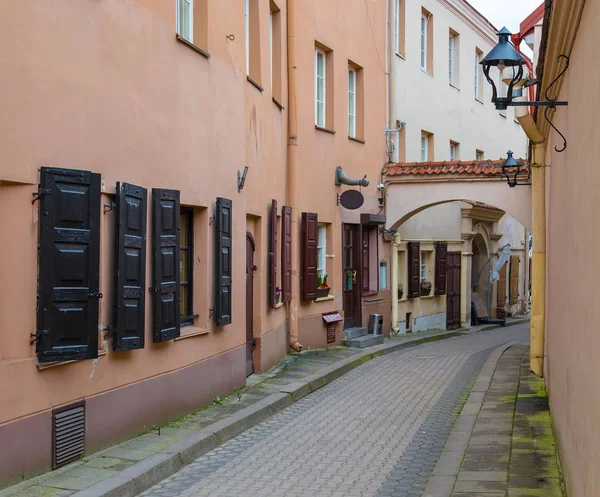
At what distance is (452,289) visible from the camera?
25.9m

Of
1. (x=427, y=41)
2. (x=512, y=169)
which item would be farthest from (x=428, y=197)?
(x=427, y=41)

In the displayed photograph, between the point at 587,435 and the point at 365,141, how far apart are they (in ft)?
47.9

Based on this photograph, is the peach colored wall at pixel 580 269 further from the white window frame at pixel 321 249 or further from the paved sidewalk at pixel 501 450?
the white window frame at pixel 321 249

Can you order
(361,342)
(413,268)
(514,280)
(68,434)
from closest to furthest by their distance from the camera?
(68,434) → (361,342) → (413,268) → (514,280)

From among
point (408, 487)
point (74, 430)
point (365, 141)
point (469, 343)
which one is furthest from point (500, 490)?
point (469, 343)

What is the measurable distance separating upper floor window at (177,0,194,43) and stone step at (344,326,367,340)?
29.6 feet

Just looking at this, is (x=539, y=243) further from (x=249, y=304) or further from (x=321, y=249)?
(x=321, y=249)

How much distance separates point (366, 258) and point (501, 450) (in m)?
11.6

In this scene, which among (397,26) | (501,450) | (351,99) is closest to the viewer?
(501,450)

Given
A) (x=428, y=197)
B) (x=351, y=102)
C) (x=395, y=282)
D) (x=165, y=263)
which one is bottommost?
(x=395, y=282)

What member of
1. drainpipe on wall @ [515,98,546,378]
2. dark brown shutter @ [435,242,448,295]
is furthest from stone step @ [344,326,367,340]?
drainpipe on wall @ [515,98,546,378]

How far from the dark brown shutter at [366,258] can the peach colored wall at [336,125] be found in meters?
0.47

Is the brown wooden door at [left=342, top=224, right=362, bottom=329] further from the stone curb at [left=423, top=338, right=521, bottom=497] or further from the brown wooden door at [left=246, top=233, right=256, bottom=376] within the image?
the brown wooden door at [left=246, top=233, right=256, bottom=376]

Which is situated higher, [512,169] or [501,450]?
[512,169]
